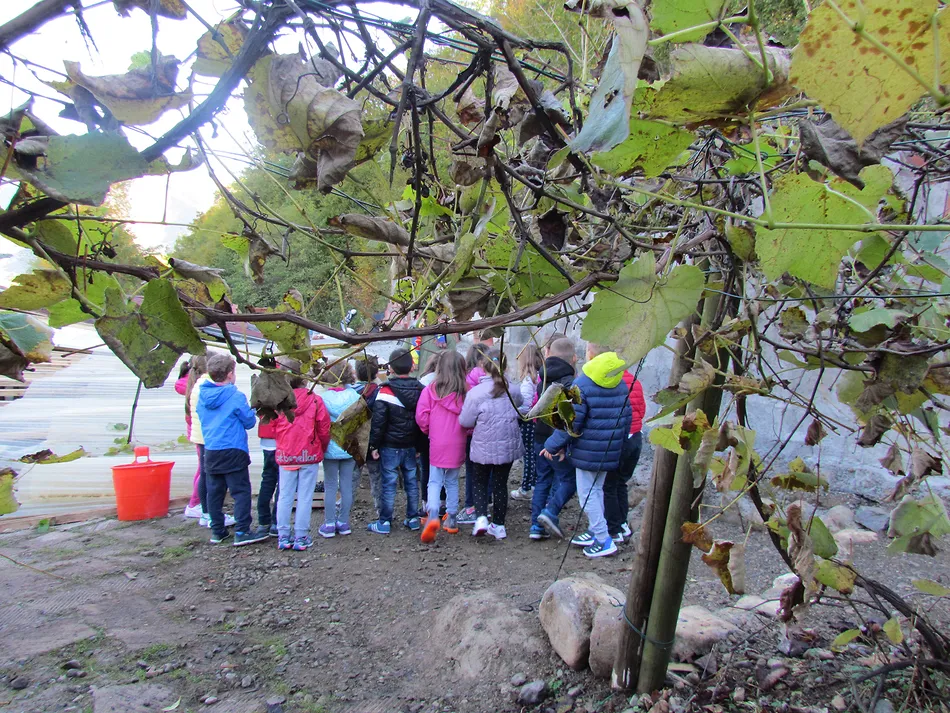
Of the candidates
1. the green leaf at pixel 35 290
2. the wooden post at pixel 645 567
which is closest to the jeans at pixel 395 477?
the wooden post at pixel 645 567

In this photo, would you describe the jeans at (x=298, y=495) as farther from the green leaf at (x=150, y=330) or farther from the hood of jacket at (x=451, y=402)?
the green leaf at (x=150, y=330)

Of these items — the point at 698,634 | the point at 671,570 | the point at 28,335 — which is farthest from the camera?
the point at 698,634

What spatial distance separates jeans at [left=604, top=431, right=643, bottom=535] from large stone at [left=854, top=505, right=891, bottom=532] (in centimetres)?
164

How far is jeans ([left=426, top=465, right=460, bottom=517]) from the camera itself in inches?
211

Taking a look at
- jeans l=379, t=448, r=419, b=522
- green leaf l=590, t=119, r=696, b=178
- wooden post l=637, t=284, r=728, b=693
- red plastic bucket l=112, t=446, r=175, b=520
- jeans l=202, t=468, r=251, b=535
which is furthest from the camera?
red plastic bucket l=112, t=446, r=175, b=520

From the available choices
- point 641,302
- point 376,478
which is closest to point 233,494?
point 376,478

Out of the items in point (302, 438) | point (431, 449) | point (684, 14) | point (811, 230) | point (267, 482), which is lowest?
point (267, 482)

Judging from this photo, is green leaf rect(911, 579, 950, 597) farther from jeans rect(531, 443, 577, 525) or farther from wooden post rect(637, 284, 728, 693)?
jeans rect(531, 443, 577, 525)

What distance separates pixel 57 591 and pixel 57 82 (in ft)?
14.5

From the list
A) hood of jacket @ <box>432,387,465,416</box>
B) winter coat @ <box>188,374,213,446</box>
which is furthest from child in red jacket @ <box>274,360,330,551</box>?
hood of jacket @ <box>432,387,465,416</box>

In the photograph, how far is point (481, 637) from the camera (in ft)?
10.8

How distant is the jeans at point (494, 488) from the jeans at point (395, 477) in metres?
0.66

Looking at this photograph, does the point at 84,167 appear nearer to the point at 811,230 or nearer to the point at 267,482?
the point at 811,230

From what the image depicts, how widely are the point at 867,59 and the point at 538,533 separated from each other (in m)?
4.97
